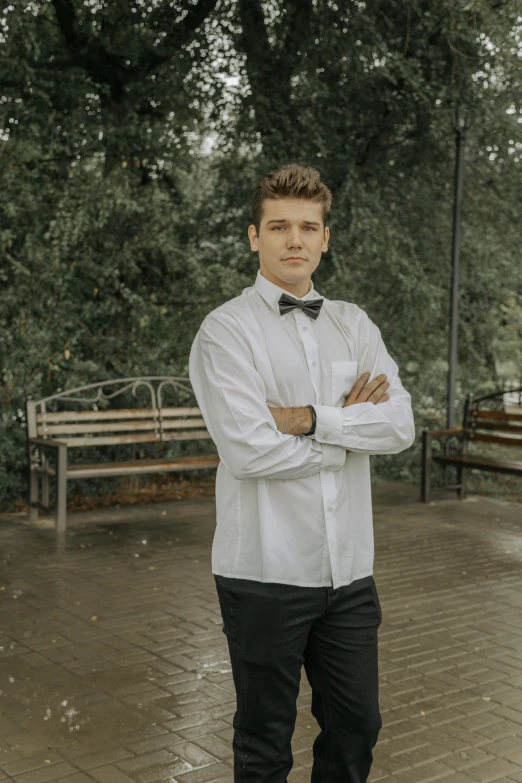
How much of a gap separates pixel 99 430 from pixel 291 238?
634 centimetres

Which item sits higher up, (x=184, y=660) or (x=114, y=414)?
(x=114, y=414)

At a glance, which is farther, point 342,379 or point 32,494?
point 32,494

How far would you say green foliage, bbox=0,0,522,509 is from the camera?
9.27 m

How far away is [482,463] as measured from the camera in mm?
9422

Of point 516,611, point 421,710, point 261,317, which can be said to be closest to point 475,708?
point 421,710

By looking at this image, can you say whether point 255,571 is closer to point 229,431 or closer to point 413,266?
point 229,431

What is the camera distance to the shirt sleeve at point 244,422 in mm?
2686

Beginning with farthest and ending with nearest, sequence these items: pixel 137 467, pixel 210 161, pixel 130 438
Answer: pixel 210 161
pixel 130 438
pixel 137 467

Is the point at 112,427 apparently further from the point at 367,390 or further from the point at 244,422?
the point at 244,422

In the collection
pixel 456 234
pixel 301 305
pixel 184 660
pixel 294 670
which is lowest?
pixel 184 660

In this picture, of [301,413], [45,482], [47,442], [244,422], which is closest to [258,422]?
[244,422]

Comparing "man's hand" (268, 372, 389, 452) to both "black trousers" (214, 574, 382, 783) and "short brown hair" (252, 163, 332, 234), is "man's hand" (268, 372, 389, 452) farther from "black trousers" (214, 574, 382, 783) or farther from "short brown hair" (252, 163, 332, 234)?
"short brown hair" (252, 163, 332, 234)

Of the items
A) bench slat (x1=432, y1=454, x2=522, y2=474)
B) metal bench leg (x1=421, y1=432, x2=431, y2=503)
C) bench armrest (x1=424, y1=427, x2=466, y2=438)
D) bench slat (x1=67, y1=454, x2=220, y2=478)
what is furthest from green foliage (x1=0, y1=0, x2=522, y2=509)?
metal bench leg (x1=421, y1=432, x2=431, y2=503)

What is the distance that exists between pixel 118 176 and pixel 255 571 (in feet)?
25.0
